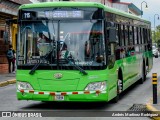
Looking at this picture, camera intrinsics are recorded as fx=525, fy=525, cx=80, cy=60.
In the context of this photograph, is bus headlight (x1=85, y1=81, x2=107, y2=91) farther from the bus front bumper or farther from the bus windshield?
the bus windshield

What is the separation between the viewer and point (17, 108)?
14117mm

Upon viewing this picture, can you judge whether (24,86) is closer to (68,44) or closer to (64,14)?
(68,44)

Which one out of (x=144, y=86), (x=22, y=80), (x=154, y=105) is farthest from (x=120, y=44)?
(x=144, y=86)

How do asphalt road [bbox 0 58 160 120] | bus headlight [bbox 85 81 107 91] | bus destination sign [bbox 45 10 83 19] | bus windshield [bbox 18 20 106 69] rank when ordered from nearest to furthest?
bus headlight [bbox 85 81 107 91]
bus windshield [bbox 18 20 106 69]
bus destination sign [bbox 45 10 83 19]
asphalt road [bbox 0 58 160 120]

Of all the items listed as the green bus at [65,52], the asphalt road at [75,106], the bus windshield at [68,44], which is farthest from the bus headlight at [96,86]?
the asphalt road at [75,106]

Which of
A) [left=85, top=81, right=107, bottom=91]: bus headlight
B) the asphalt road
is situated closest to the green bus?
[left=85, top=81, right=107, bottom=91]: bus headlight

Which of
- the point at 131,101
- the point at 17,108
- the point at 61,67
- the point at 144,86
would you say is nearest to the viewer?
the point at 61,67

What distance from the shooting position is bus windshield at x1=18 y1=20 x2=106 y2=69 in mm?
13195

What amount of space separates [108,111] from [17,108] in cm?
249

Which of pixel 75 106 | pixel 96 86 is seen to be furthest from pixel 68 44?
pixel 75 106

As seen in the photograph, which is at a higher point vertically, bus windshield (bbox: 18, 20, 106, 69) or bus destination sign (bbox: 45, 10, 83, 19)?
bus destination sign (bbox: 45, 10, 83, 19)

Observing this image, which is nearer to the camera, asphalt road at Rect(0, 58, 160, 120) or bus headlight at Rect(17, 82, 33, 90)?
bus headlight at Rect(17, 82, 33, 90)

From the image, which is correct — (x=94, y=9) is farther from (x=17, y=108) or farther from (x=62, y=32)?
(x=17, y=108)

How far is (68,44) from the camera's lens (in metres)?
13.2
